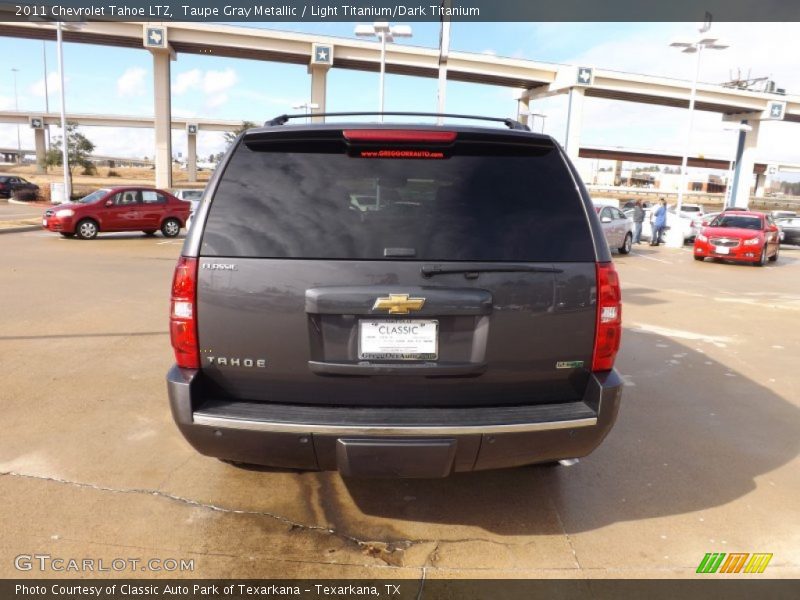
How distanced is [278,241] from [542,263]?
1.26 metres

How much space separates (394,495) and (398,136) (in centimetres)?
212

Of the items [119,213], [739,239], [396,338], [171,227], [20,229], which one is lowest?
[20,229]

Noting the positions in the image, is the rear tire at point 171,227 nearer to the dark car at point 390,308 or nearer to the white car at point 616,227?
the white car at point 616,227

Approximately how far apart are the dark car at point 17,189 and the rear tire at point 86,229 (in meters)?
23.0

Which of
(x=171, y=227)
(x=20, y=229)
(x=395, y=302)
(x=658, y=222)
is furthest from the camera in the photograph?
(x=658, y=222)

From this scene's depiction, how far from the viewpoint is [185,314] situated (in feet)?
9.10

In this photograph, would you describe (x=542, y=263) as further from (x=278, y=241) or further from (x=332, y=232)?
(x=278, y=241)

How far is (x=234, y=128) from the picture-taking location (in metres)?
87.5

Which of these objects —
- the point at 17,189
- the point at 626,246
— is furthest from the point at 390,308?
the point at 17,189

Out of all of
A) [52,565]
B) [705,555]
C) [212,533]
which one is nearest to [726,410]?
[705,555]

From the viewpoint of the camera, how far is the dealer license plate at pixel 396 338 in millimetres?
2707

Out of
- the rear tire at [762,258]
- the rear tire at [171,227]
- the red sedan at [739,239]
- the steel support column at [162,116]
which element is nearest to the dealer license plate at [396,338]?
the red sedan at [739,239]

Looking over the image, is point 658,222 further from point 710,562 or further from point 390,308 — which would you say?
point 390,308

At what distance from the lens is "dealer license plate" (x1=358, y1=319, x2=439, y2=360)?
2.71m
